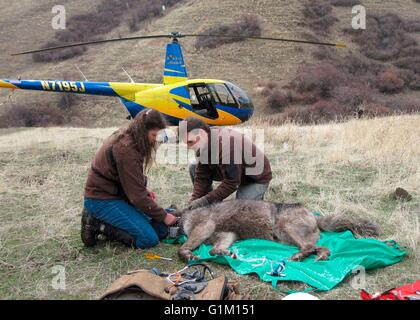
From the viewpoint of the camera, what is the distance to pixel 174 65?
13.8 metres

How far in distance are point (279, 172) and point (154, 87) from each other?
6.53m

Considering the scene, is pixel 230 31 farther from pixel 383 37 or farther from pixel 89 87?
pixel 89 87

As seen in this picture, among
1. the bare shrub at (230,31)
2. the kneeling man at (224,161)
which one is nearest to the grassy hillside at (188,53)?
the bare shrub at (230,31)

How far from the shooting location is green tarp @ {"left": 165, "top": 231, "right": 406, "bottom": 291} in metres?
4.43

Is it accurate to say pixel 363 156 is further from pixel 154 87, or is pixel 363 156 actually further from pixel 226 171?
pixel 154 87

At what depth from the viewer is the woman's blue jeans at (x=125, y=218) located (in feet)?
16.8

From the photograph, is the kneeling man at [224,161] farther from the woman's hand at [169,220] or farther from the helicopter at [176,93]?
the helicopter at [176,93]

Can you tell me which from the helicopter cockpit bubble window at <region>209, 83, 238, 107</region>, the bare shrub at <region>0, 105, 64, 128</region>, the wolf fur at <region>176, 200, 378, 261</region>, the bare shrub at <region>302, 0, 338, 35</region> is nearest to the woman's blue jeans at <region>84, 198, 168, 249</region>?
the wolf fur at <region>176, 200, 378, 261</region>

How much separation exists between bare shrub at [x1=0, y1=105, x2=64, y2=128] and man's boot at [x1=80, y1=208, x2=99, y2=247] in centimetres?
2313

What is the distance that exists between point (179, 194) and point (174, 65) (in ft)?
23.2

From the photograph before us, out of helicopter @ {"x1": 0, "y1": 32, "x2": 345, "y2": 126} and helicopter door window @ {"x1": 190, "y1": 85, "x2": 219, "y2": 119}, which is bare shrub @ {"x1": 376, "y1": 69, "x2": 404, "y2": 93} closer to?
helicopter @ {"x1": 0, "y1": 32, "x2": 345, "y2": 126}

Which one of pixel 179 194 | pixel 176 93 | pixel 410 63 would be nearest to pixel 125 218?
pixel 179 194
